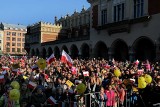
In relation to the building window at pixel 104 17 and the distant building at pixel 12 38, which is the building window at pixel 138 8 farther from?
the distant building at pixel 12 38

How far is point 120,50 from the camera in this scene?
3947cm

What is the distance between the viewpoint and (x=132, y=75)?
1503 centimetres

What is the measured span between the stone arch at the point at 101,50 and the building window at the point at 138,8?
8.48 meters

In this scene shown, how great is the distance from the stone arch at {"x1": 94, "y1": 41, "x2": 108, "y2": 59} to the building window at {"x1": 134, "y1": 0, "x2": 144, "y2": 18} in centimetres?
848

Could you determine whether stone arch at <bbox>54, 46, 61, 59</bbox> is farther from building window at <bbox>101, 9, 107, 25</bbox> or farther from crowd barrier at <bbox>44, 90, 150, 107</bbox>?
crowd barrier at <bbox>44, 90, 150, 107</bbox>

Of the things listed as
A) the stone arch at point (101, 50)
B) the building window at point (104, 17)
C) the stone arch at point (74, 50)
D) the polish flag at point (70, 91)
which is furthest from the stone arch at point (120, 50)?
the polish flag at point (70, 91)

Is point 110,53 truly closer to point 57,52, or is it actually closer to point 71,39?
point 71,39

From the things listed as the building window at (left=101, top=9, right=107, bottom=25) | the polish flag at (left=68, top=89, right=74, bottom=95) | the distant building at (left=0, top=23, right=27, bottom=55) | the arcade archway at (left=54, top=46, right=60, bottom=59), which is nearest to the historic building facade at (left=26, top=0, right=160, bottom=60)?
the building window at (left=101, top=9, right=107, bottom=25)

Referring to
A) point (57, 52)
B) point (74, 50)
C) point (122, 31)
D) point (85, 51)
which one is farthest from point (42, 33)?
point (122, 31)

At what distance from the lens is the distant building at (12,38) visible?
402 ft

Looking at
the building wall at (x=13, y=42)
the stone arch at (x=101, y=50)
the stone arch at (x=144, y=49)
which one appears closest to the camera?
the stone arch at (x=144, y=49)

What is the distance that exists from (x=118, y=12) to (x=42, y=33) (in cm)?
3112

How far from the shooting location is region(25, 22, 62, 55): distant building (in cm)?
6619

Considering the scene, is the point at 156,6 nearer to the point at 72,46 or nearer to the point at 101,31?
the point at 101,31
